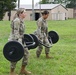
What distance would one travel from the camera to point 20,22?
792 centimetres

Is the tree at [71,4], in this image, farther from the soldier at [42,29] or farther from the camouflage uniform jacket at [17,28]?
the camouflage uniform jacket at [17,28]

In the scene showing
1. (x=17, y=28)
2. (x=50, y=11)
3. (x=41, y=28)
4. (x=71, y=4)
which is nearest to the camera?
(x=17, y=28)

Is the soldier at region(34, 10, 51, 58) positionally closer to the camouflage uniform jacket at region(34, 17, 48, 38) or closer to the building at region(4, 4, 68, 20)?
the camouflage uniform jacket at region(34, 17, 48, 38)

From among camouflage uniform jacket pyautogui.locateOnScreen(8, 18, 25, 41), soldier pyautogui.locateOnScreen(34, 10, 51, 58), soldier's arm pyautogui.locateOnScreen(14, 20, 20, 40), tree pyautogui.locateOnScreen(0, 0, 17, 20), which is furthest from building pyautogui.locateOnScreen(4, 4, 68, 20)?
soldier's arm pyautogui.locateOnScreen(14, 20, 20, 40)

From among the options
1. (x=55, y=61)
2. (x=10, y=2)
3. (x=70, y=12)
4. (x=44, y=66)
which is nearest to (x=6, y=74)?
(x=44, y=66)

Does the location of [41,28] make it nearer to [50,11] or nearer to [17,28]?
[17,28]

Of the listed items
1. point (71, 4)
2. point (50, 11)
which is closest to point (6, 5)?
point (50, 11)

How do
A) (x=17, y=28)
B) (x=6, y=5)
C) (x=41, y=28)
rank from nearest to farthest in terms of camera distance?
1. (x=17, y=28)
2. (x=41, y=28)
3. (x=6, y=5)

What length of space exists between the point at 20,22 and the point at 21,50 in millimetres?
695

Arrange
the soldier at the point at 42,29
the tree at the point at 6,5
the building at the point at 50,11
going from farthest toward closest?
the building at the point at 50,11
the tree at the point at 6,5
the soldier at the point at 42,29

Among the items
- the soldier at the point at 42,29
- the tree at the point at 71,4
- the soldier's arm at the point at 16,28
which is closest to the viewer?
the soldier's arm at the point at 16,28

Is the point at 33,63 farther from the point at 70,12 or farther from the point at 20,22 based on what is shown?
the point at 70,12

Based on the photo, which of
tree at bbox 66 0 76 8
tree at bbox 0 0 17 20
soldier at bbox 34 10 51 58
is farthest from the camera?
tree at bbox 66 0 76 8

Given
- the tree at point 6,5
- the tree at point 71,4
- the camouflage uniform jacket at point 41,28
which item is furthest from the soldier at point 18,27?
the tree at point 71,4
